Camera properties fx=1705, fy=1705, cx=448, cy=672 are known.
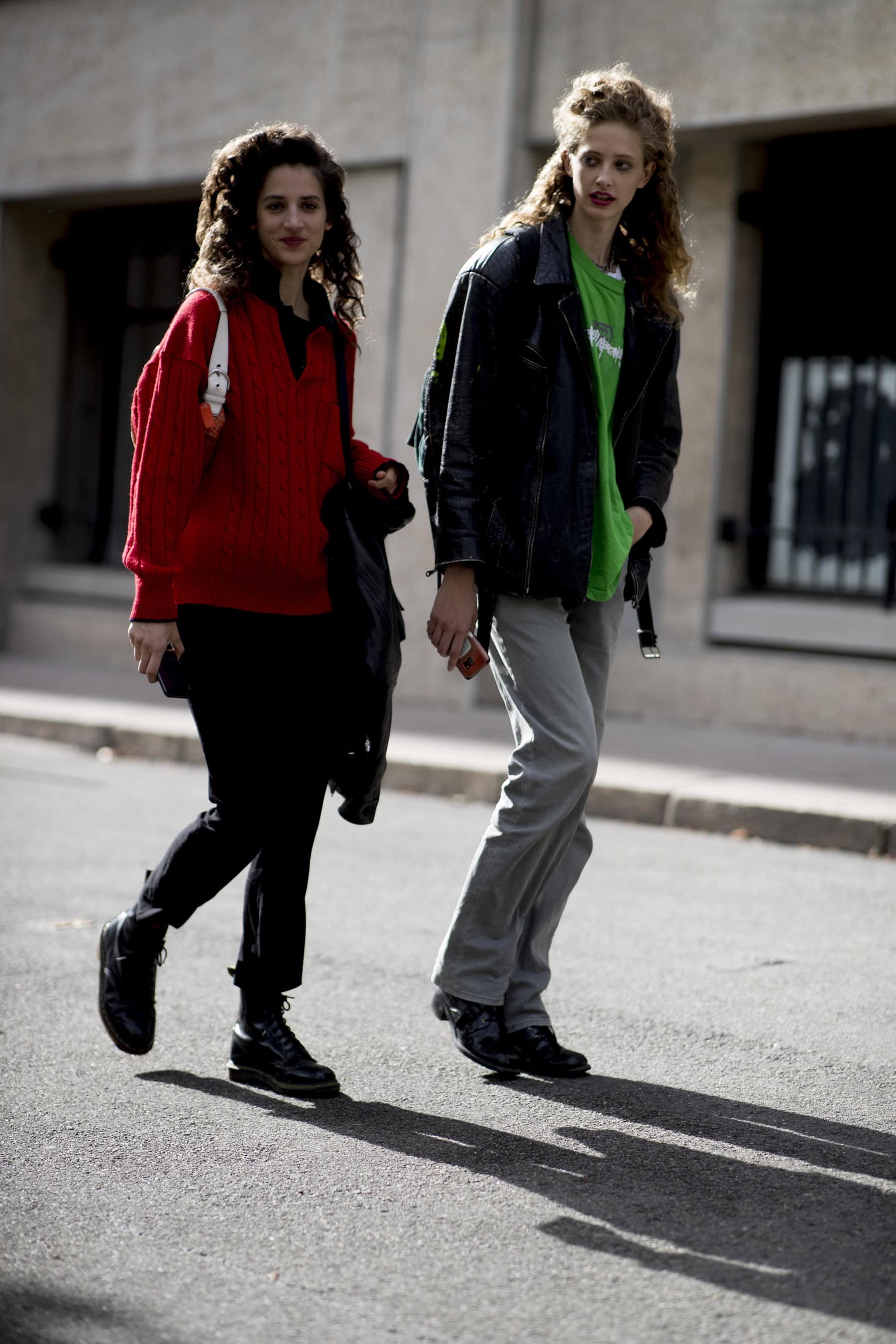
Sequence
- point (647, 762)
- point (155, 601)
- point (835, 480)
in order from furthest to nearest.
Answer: point (835, 480)
point (647, 762)
point (155, 601)

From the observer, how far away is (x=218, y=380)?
340 cm

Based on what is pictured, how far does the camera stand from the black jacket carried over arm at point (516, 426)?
3555 millimetres

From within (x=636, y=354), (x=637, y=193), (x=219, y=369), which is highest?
(x=637, y=193)

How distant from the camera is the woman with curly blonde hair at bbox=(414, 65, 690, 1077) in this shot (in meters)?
3.57

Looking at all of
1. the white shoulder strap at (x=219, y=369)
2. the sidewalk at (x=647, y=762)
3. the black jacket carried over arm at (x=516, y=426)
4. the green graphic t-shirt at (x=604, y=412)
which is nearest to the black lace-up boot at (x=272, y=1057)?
the black jacket carried over arm at (x=516, y=426)

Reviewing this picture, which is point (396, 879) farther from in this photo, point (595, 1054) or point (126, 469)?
point (126, 469)

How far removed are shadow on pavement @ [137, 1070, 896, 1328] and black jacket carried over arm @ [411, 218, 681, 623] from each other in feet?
3.60

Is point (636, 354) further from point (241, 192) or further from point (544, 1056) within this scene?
point (544, 1056)

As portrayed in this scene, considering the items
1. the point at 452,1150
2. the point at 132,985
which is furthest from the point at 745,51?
the point at 452,1150

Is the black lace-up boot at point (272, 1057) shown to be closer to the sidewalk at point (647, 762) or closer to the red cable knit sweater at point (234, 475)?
the red cable knit sweater at point (234, 475)

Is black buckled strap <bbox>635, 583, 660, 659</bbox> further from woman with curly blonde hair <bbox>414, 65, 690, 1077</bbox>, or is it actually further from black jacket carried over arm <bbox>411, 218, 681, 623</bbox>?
black jacket carried over arm <bbox>411, 218, 681, 623</bbox>

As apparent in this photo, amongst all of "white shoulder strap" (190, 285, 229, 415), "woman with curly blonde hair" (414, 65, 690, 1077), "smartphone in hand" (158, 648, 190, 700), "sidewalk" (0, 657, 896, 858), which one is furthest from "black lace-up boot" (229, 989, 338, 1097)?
"sidewalk" (0, 657, 896, 858)

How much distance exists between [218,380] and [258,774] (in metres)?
0.81

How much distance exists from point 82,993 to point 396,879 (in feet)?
6.33
